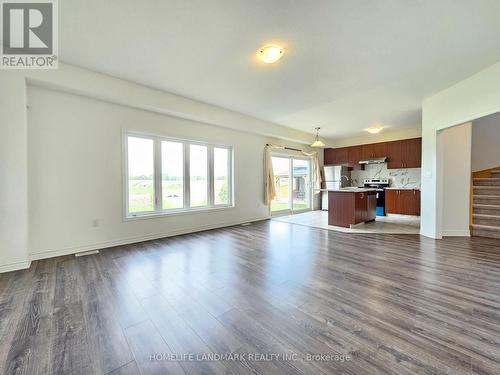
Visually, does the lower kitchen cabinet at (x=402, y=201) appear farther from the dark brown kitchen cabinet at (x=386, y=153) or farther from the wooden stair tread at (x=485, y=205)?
the wooden stair tread at (x=485, y=205)

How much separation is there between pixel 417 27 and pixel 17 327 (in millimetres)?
4517

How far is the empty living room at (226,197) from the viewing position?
151cm

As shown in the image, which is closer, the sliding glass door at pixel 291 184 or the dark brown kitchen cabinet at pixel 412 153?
the dark brown kitchen cabinet at pixel 412 153

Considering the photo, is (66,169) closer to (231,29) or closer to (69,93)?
(69,93)

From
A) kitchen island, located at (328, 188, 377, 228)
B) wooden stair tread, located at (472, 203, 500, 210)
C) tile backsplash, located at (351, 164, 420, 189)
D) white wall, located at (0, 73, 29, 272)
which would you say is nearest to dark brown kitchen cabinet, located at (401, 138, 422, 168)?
tile backsplash, located at (351, 164, 420, 189)

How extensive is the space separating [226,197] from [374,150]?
540cm

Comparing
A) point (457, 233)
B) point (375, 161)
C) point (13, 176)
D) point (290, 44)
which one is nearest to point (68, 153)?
point (13, 176)

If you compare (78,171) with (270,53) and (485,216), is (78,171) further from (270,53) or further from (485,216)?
(485,216)

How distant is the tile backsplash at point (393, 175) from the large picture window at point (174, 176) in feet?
17.3

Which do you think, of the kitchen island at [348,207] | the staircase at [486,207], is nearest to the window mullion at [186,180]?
the kitchen island at [348,207]

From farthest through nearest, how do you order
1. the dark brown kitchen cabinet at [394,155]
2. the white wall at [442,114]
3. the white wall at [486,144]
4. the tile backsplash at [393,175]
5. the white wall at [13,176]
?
the tile backsplash at [393,175] → the dark brown kitchen cabinet at [394,155] → the white wall at [486,144] → the white wall at [442,114] → the white wall at [13,176]

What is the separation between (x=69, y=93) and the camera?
3.26 metres

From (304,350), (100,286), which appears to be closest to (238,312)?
(304,350)

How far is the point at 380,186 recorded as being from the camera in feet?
23.7
